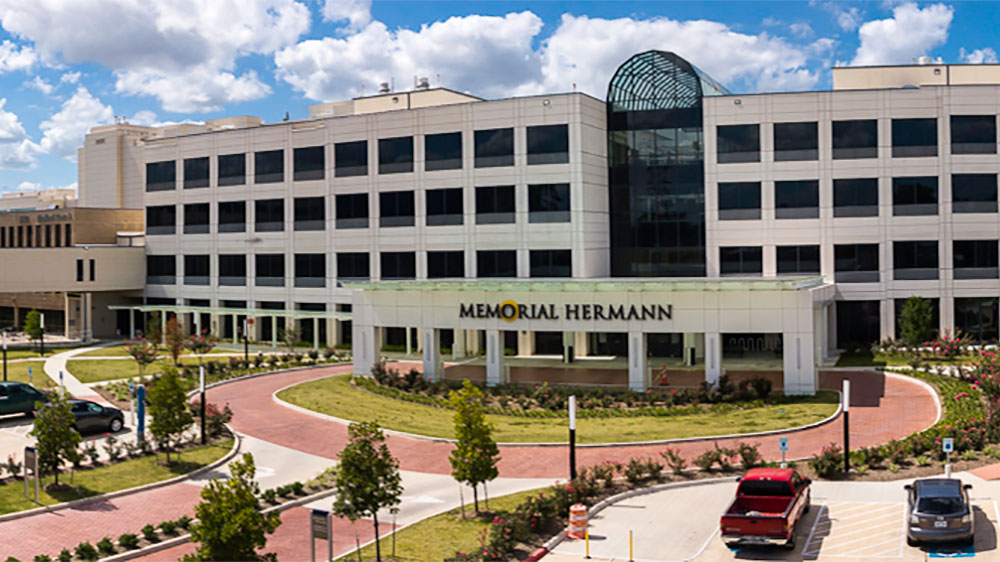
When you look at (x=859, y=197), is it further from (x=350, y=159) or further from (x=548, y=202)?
(x=350, y=159)

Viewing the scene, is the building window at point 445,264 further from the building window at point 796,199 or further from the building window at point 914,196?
the building window at point 914,196

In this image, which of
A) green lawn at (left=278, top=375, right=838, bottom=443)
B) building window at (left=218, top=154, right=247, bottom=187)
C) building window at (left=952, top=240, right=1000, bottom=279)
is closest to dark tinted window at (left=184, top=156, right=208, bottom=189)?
building window at (left=218, top=154, right=247, bottom=187)

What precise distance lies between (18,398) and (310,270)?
1235 inches

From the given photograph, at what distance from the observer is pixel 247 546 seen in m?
18.4

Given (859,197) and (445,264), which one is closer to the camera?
(859,197)

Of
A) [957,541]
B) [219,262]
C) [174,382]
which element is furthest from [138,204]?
[957,541]

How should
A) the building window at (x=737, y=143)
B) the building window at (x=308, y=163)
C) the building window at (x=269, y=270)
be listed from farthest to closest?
the building window at (x=269, y=270) < the building window at (x=308, y=163) < the building window at (x=737, y=143)

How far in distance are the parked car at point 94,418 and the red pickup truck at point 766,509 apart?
89.0ft

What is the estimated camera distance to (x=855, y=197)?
59.8m

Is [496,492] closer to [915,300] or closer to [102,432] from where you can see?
[102,432]

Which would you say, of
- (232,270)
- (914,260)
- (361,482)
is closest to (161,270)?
(232,270)

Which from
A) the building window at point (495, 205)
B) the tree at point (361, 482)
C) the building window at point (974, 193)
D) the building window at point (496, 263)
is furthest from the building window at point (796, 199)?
the tree at point (361, 482)

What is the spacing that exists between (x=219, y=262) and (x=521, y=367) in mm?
33951

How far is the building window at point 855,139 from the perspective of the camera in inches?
2343
